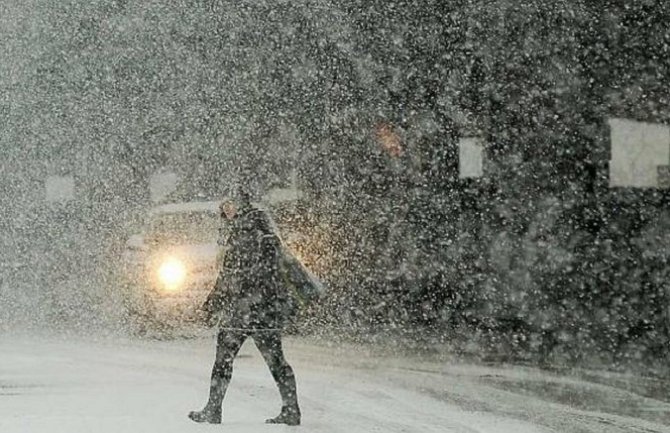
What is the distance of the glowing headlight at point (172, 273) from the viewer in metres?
11.6

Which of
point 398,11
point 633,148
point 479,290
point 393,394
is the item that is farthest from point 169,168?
point 393,394

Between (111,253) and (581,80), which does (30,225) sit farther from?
A: (581,80)

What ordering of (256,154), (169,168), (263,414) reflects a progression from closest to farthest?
(263,414), (256,154), (169,168)

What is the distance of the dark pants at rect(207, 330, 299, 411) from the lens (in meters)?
6.57

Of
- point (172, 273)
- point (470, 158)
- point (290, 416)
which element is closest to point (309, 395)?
point (290, 416)

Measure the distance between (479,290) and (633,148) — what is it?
9.91 ft

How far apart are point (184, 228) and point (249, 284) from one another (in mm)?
5811

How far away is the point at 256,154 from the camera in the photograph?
20.8m

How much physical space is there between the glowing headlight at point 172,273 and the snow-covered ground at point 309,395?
2.66ft

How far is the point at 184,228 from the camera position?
40.0 ft

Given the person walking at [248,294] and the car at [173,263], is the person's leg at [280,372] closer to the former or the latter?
the person walking at [248,294]

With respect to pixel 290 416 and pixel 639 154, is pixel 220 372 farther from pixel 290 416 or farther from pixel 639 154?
pixel 639 154

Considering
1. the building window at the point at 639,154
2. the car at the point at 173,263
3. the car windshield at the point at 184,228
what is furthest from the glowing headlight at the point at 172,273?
the building window at the point at 639,154

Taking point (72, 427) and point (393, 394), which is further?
point (393, 394)
